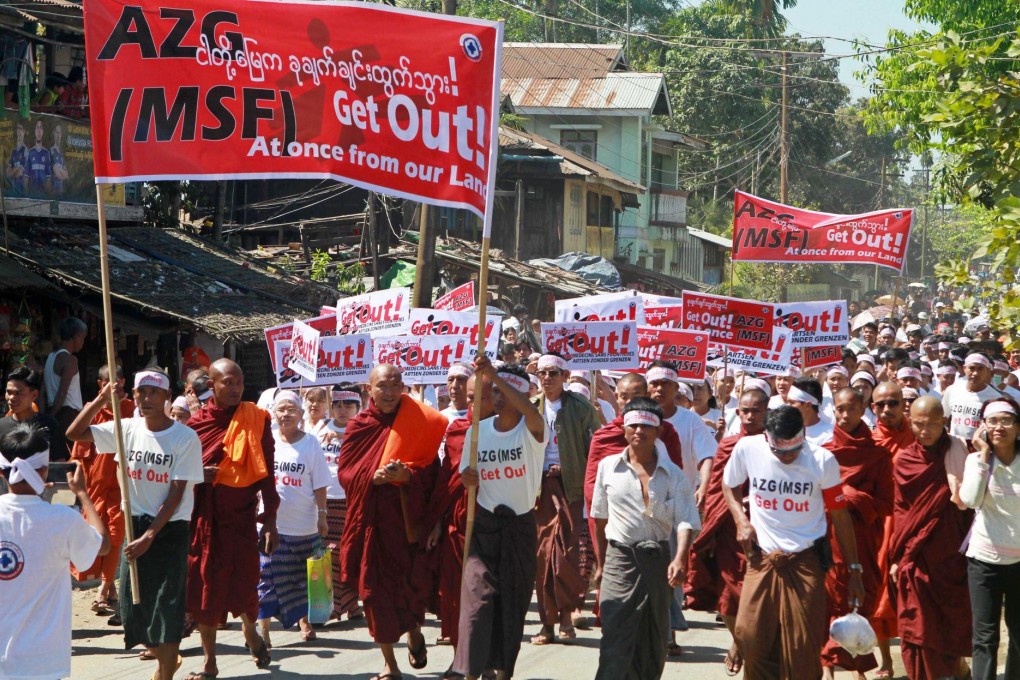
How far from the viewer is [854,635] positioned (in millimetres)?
7273

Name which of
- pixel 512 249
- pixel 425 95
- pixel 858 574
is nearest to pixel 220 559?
pixel 425 95

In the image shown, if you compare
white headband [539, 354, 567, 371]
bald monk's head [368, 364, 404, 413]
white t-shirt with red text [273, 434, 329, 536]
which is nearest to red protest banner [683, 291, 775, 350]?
white headband [539, 354, 567, 371]

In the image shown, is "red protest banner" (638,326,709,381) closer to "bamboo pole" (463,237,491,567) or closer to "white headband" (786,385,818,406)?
"white headband" (786,385,818,406)

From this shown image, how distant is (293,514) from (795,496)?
12.6 ft

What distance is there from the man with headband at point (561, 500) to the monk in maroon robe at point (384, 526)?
1.37 metres

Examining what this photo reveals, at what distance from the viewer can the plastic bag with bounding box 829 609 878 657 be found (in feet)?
23.8

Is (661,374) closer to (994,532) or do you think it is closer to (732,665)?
(732,665)

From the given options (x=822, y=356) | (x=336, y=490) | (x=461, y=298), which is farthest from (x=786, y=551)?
(x=461, y=298)

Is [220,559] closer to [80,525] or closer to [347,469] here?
[347,469]

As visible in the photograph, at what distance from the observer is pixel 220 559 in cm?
837

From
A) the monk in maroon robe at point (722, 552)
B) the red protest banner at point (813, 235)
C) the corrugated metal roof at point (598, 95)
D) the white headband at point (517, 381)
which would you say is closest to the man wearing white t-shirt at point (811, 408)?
the monk in maroon robe at point (722, 552)

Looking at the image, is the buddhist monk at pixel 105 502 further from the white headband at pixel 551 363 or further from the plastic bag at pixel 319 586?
the white headband at pixel 551 363

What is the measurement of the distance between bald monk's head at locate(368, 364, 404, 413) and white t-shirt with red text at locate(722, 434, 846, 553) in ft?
7.78

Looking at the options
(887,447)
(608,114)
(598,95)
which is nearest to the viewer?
(887,447)
